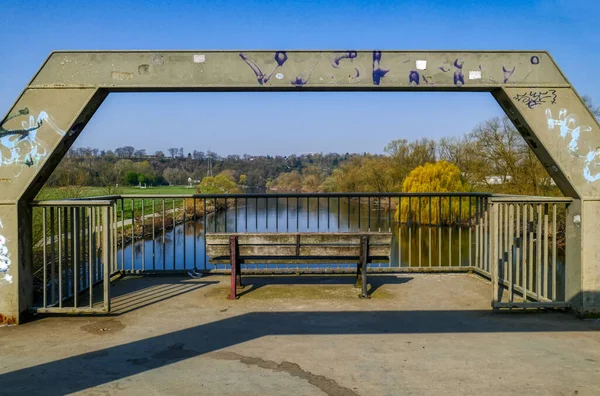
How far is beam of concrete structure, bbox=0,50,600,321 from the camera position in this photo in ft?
16.7

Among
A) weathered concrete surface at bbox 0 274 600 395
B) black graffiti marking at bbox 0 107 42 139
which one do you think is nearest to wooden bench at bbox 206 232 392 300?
weathered concrete surface at bbox 0 274 600 395

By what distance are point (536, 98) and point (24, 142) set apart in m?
5.40

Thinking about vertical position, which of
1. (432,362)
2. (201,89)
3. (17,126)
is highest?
(201,89)

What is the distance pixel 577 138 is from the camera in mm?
5301

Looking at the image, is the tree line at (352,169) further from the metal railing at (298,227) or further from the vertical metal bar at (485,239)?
the vertical metal bar at (485,239)

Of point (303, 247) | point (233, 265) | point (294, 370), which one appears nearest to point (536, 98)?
point (303, 247)

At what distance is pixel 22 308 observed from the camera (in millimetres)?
5203

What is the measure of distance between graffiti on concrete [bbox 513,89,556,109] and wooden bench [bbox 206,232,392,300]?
7.21ft

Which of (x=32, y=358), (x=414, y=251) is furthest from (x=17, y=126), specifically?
(x=414, y=251)

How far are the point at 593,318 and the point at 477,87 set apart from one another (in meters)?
2.77

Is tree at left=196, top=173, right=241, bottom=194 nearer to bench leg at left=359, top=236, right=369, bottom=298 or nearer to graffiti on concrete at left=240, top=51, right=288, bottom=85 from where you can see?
bench leg at left=359, top=236, right=369, bottom=298

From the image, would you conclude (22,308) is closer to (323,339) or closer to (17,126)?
(17,126)

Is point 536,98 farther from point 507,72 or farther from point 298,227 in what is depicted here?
point 298,227

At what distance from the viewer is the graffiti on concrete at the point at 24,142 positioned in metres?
5.08
